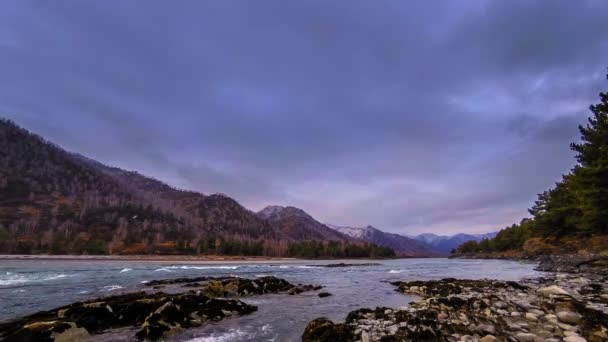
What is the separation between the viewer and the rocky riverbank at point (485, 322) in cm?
1266

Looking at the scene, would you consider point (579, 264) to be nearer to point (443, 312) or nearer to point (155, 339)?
point (443, 312)

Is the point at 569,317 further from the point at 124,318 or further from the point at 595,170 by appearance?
the point at 595,170

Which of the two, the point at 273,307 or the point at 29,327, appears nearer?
the point at 29,327

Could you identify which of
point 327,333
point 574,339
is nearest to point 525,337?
point 574,339

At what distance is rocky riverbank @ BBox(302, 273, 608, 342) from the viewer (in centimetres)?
1266

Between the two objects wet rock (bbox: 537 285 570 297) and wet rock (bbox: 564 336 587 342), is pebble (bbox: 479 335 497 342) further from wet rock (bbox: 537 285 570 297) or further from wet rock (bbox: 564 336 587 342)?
wet rock (bbox: 537 285 570 297)

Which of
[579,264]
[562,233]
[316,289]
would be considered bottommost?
[316,289]

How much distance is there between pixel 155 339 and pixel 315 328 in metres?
6.94

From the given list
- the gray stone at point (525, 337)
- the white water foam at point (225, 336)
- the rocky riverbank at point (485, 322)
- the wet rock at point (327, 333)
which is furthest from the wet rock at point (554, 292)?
the white water foam at point (225, 336)

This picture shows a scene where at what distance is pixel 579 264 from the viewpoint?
128 feet

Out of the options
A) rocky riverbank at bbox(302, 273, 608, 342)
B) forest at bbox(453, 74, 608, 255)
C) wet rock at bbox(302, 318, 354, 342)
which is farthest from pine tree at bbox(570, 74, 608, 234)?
wet rock at bbox(302, 318, 354, 342)

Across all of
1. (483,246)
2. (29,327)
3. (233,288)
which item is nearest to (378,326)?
(29,327)

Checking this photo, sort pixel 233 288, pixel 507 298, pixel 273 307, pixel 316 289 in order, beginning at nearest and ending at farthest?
1. pixel 507 298
2. pixel 273 307
3. pixel 233 288
4. pixel 316 289

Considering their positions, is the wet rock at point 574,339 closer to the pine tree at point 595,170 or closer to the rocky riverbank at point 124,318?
the rocky riverbank at point 124,318
